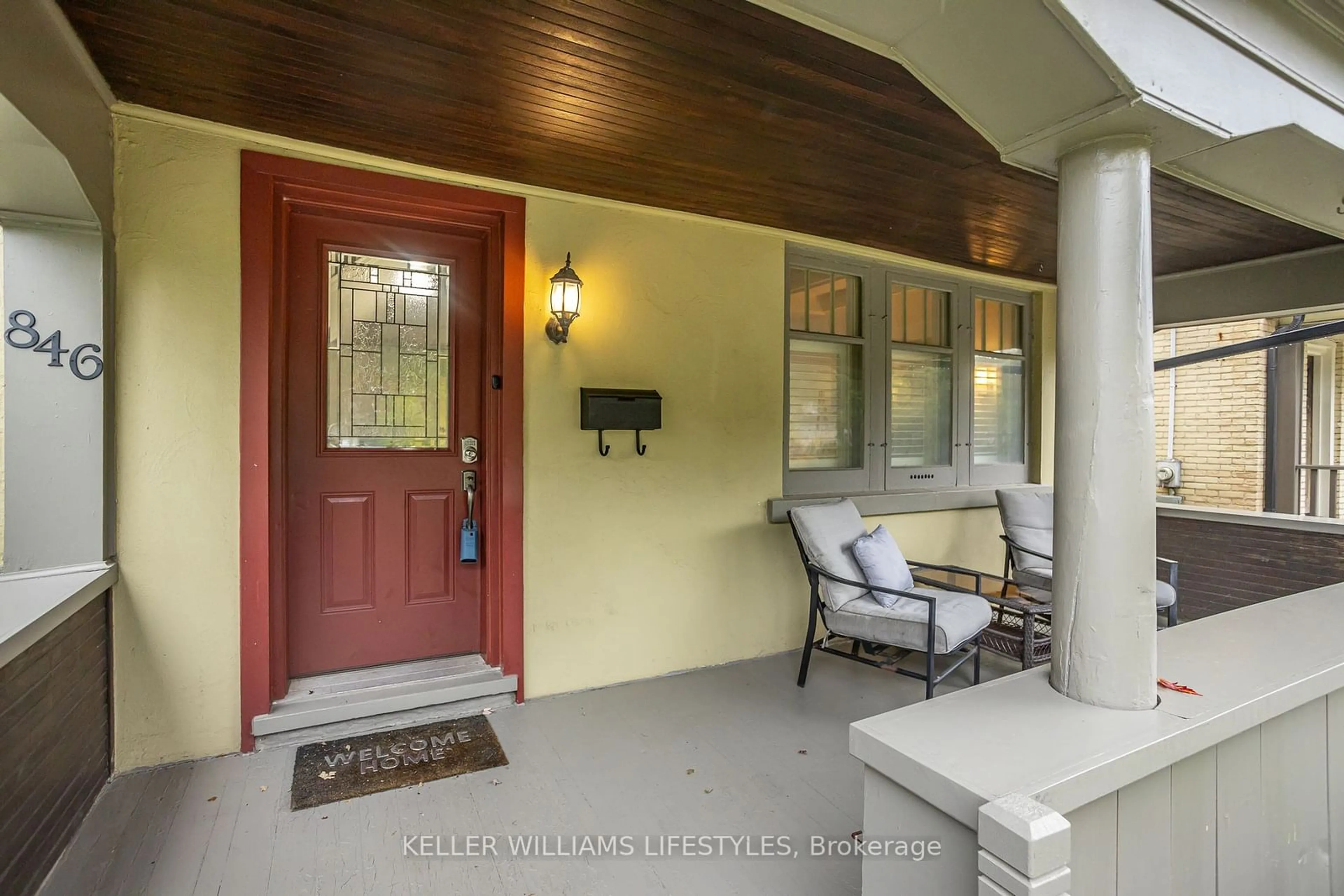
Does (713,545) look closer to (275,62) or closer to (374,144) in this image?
(374,144)

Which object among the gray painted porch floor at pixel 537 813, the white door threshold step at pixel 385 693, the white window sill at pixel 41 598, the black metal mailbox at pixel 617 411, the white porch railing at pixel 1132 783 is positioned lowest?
the gray painted porch floor at pixel 537 813

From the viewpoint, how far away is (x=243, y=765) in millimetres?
2340

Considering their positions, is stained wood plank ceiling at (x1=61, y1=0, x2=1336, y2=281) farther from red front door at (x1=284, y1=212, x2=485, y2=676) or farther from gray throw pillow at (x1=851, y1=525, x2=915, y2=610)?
gray throw pillow at (x1=851, y1=525, x2=915, y2=610)

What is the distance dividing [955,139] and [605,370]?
179cm

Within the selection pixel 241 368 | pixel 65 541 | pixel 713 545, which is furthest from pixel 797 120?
pixel 65 541

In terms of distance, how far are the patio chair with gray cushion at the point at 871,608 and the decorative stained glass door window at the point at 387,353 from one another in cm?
191

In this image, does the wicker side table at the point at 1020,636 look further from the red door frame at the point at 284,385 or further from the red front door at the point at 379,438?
the red front door at the point at 379,438

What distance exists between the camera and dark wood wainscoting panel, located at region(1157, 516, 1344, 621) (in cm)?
402

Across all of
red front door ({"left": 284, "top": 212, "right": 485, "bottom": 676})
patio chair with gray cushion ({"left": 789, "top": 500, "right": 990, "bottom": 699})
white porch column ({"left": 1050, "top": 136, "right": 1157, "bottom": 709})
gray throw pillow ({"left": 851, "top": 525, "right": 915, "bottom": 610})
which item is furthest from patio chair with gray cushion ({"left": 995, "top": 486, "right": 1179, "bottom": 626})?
red front door ({"left": 284, "top": 212, "right": 485, "bottom": 676})

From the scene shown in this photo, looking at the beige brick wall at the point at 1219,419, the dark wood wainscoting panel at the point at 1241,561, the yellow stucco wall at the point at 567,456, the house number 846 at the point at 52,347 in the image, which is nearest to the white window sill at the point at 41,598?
the yellow stucco wall at the point at 567,456

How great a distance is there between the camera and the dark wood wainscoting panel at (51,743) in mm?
1597

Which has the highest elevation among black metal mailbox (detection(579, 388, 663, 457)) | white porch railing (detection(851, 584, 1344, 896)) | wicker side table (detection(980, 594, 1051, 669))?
black metal mailbox (detection(579, 388, 663, 457))

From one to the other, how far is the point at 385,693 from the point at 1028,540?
12.3 ft

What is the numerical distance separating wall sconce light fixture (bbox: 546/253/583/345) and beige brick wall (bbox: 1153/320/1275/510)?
6084 millimetres
